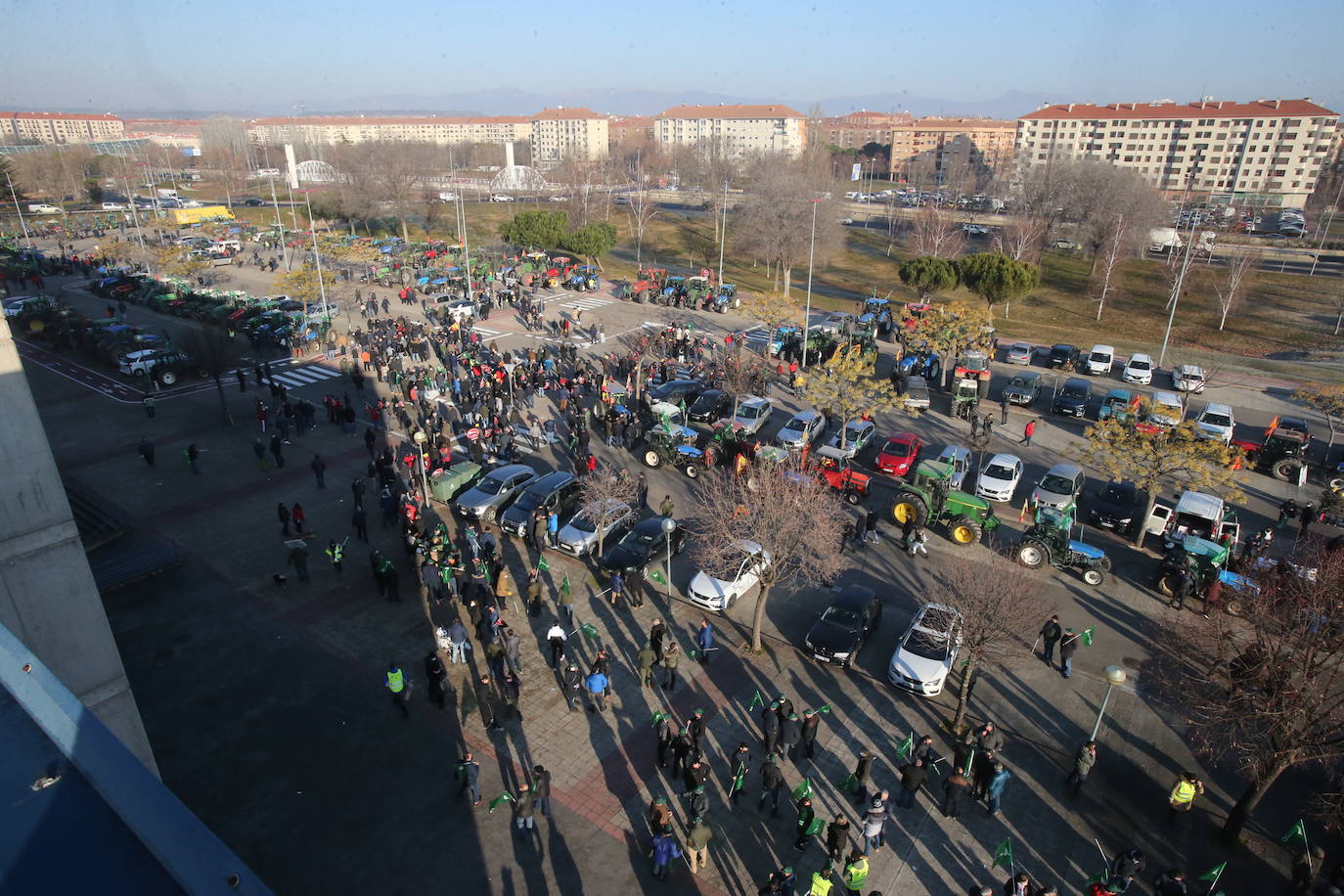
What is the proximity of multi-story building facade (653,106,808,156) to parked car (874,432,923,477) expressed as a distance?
14117cm

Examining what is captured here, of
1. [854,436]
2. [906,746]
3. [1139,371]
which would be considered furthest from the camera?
[1139,371]

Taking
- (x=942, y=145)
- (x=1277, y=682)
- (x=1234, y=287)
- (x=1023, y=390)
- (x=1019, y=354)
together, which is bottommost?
(x=1019, y=354)

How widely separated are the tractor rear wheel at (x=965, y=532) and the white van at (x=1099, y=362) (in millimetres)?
19328

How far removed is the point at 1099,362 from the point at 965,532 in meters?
20.0

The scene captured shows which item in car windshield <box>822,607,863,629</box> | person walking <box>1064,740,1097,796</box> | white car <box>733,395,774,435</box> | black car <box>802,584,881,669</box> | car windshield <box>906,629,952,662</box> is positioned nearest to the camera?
person walking <box>1064,740,1097,796</box>

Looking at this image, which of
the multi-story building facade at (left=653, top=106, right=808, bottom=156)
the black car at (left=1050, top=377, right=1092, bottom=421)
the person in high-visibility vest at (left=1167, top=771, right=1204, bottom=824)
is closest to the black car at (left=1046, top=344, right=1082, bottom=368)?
the black car at (left=1050, top=377, right=1092, bottom=421)

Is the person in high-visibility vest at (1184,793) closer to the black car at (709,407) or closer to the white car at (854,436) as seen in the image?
the white car at (854,436)

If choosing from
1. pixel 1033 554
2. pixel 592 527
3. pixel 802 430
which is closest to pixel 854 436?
pixel 802 430

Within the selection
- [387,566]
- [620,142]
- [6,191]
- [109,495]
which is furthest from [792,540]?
[620,142]

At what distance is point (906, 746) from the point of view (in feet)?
39.8

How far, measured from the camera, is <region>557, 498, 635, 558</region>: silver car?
18500 millimetres

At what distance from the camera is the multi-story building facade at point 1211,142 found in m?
103

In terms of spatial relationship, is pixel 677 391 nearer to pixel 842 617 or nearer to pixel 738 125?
pixel 842 617

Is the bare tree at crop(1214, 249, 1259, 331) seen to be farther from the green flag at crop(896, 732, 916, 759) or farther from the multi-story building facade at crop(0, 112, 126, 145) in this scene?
the multi-story building facade at crop(0, 112, 126, 145)
